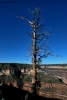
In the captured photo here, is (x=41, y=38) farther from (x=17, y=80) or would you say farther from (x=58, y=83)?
(x=58, y=83)

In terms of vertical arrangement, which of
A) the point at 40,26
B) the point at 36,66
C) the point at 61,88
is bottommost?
the point at 61,88

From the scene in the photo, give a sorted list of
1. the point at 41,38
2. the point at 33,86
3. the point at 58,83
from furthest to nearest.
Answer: the point at 58,83 < the point at 41,38 < the point at 33,86

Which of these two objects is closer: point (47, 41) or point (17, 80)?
point (47, 41)

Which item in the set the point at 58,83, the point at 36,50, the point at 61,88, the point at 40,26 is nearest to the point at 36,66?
the point at 36,50

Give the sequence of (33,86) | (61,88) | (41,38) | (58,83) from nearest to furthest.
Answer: (33,86), (41,38), (61,88), (58,83)

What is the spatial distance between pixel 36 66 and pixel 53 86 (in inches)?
6969

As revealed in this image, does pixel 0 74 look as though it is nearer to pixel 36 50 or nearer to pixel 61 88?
pixel 61 88

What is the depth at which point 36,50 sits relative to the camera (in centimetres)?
1285

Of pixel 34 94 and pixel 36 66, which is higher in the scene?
pixel 36 66

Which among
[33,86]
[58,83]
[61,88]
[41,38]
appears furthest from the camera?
[58,83]

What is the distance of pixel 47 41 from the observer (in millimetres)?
12719

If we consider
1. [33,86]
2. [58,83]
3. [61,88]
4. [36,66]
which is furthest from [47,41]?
[58,83]

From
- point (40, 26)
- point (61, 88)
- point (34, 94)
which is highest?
point (40, 26)

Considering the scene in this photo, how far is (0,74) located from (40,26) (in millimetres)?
190092
